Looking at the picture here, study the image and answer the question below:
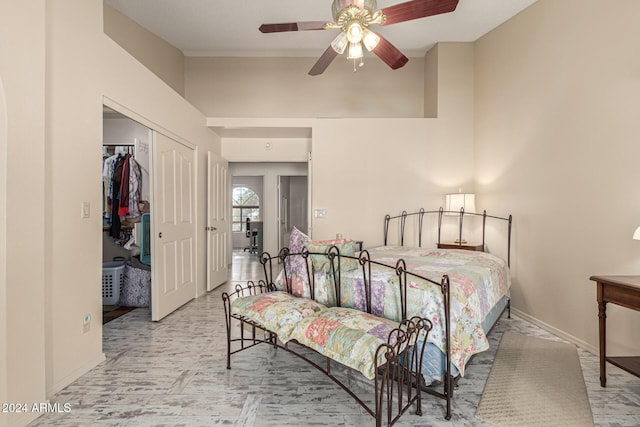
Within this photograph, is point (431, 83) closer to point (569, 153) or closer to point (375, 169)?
point (375, 169)

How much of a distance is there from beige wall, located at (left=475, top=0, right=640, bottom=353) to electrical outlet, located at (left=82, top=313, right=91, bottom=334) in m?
3.95

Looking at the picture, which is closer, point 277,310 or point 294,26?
point 277,310

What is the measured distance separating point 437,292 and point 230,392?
1.42m

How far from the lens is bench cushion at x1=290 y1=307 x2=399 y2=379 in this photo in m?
1.50

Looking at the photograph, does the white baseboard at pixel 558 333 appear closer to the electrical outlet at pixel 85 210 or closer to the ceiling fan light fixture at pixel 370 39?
the ceiling fan light fixture at pixel 370 39

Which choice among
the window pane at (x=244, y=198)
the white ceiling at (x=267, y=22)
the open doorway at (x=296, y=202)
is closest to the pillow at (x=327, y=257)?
the white ceiling at (x=267, y=22)

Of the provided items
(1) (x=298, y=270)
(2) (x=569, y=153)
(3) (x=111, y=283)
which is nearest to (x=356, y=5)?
(1) (x=298, y=270)

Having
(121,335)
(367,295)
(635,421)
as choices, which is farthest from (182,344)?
(635,421)

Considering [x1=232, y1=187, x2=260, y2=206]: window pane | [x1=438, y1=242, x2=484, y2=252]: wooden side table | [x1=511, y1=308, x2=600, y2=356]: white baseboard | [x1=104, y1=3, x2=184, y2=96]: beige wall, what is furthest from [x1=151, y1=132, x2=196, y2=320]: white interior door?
[x1=232, y1=187, x2=260, y2=206]: window pane

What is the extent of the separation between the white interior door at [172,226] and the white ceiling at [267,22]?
1.51 meters

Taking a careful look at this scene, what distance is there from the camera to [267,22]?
3756 mm

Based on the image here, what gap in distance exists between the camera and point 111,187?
3.86 m

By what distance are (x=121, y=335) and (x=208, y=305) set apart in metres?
1.03

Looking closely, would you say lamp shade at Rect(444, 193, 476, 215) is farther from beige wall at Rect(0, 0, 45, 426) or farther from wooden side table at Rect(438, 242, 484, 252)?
beige wall at Rect(0, 0, 45, 426)
